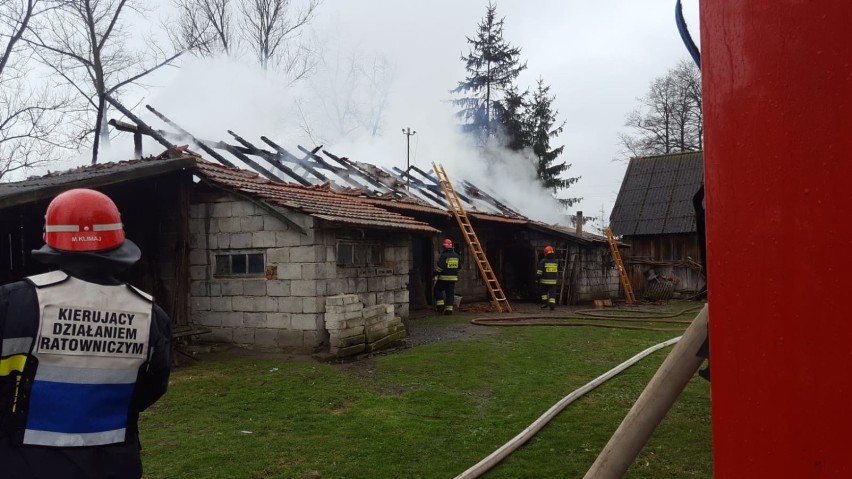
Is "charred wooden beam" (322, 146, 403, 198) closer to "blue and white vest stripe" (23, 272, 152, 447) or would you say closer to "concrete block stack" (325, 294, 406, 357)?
"concrete block stack" (325, 294, 406, 357)

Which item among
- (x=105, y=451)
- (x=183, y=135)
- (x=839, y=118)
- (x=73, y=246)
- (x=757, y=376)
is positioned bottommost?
(x=105, y=451)

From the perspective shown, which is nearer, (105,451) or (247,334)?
(105,451)

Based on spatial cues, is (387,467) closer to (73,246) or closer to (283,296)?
(73,246)

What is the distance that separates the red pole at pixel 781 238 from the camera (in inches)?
46.6

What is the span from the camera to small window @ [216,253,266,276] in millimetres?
10289

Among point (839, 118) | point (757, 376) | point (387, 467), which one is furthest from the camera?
point (387, 467)

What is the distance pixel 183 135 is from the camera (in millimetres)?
15148

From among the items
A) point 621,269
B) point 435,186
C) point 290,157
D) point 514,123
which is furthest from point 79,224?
point 514,123

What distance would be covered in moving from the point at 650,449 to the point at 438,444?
1762 millimetres

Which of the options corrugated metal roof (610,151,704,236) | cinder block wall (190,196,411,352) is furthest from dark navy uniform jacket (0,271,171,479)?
corrugated metal roof (610,151,704,236)

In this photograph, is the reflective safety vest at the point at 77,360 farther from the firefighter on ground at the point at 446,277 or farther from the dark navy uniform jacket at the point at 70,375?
the firefighter on ground at the point at 446,277

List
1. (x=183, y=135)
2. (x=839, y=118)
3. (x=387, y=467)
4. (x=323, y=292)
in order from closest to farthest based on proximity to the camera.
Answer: (x=839, y=118), (x=387, y=467), (x=323, y=292), (x=183, y=135)

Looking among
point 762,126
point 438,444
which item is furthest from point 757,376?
point 438,444

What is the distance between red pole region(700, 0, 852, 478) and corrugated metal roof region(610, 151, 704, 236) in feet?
73.1
